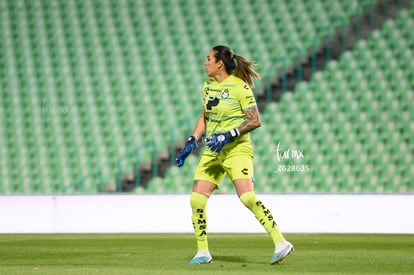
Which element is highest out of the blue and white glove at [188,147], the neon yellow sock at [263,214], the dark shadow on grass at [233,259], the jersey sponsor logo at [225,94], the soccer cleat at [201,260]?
the jersey sponsor logo at [225,94]

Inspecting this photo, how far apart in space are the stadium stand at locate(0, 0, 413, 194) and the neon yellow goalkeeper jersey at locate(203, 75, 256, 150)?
18.6ft

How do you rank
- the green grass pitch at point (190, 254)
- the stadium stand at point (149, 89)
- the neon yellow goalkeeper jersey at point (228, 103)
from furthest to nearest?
the stadium stand at point (149, 89) → the neon yellow goalkeeper jersey at point (228, 103) → the green grass pitch at point (190, 254)

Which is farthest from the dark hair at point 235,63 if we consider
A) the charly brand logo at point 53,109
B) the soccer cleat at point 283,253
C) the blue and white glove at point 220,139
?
the charly brand logo at point 53,109

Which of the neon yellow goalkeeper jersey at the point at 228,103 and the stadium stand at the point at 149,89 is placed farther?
the stadium stand at the point at 149,89

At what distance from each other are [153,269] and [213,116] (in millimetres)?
1272

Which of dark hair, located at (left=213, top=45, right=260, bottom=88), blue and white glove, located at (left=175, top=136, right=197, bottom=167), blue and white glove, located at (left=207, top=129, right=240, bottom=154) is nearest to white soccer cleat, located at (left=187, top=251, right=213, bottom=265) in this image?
blue and white glove, located at (left=175, top=136, right=197, bottom=167)

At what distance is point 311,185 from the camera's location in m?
12.2

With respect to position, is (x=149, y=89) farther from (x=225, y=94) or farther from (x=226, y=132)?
(x=226, y=132)

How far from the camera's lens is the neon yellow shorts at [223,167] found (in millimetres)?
6578

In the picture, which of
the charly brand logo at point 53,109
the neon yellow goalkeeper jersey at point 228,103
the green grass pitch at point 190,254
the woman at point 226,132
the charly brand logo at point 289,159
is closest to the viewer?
the green grass pitch at point 190,254

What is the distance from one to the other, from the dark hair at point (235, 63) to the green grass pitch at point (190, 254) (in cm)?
148

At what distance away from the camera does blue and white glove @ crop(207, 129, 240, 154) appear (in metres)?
6.46

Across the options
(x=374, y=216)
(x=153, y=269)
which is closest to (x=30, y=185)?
(x=374, y=216)

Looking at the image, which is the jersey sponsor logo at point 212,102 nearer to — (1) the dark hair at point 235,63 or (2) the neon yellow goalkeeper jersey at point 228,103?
(2) the neon yellow goalkeeper jersey at point 228,103
